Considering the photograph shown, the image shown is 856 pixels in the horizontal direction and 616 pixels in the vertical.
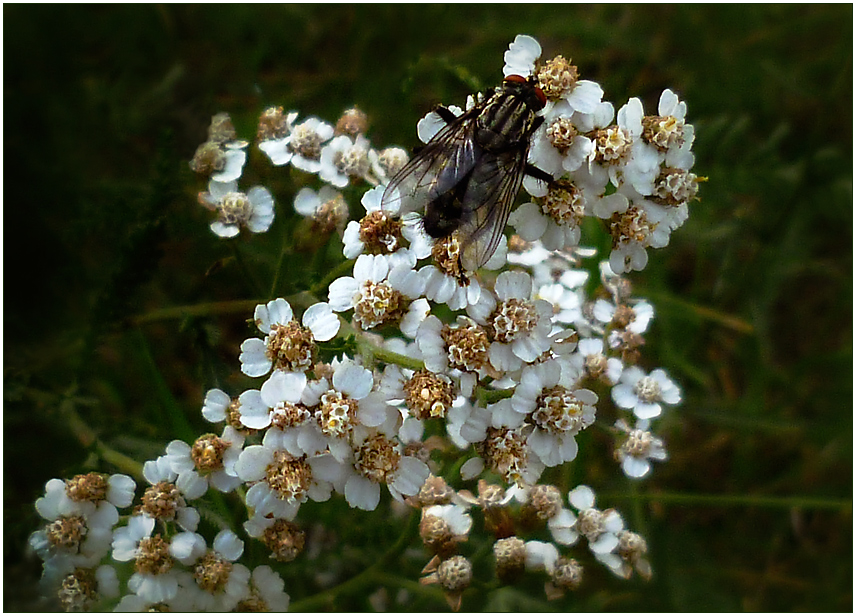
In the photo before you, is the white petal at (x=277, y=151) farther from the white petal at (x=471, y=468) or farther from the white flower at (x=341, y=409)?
the white petal at (x=471, y=468)

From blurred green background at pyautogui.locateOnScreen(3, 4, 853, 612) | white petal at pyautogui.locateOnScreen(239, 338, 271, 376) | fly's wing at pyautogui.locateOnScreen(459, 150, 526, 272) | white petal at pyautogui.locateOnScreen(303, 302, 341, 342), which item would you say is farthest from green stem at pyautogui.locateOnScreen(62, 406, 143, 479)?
fly's wing at pyautogui.locateOnScreen(459, 150, 526, 272)

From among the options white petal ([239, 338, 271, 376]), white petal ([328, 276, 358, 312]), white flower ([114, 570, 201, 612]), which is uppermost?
white petal ([328, 276, 358, 312])

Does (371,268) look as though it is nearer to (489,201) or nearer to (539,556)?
(489,201)

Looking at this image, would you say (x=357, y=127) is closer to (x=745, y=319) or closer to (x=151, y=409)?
(x=151, y=409)

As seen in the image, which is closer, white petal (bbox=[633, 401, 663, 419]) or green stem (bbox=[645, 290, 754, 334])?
white petal (bbox=[633, 401, 663, 419])

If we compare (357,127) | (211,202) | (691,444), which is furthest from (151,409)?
(691,444)

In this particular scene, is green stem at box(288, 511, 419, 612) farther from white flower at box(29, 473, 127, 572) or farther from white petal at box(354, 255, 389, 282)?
white petal at box(354, 255, 389, 282)

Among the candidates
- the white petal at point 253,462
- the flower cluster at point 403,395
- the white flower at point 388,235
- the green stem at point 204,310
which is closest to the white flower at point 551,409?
the flower cluster at point 403,395
